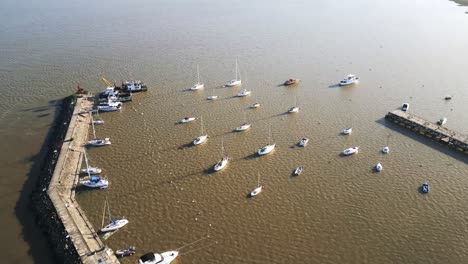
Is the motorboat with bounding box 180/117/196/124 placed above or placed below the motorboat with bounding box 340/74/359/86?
below

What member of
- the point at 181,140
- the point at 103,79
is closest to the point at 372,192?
the point at 181,140

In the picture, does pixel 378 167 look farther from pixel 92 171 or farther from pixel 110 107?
pixel 110 107

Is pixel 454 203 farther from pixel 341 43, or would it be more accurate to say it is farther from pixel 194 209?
pixel 341 43

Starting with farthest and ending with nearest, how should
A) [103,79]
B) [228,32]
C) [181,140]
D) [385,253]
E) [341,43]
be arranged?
1. [228,32]
2. [341,43]
3. [103,79]
4. [181,140]
5. [385,253]

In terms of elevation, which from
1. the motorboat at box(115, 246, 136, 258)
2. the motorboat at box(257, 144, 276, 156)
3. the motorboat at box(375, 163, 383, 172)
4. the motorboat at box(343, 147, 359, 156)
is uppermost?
the motorboat at box(257, 144, 276, 156)

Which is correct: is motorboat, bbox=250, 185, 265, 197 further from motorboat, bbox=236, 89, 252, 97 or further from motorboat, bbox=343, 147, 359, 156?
motorboat, bbox=236, 89, 252, 97

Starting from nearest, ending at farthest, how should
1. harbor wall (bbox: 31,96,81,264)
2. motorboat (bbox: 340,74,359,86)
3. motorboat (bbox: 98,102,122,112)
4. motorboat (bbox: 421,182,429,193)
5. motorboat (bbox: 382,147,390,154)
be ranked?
harbor wall (bbox: 31,96,81,264), motorboat (bbox: 421,182,429,193), motorboat (bbox: 382,147,390,154), motorboat (bbox: 98,102,122,112), motorboat (bbox: 340,74,359,86)

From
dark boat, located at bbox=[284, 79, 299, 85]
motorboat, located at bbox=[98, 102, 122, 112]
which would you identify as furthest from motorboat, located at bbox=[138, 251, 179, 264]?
dark boat, located at bbox=[284, 79, 299, 85]
